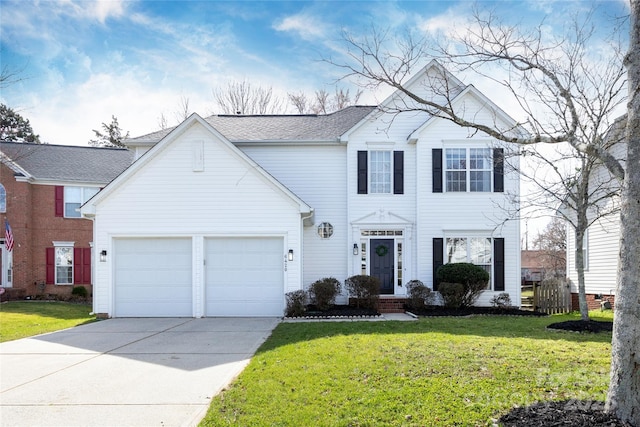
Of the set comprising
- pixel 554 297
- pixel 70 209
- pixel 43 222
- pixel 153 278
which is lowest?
pixel 554 297

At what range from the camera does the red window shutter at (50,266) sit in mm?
21953

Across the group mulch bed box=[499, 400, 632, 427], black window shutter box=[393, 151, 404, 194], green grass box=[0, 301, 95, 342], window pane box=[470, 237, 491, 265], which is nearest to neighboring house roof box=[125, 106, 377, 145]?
black window shutter box=[393, 151, 404, 194]

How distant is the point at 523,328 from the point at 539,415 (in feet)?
21.9

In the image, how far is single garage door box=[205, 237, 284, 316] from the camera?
14.0 m

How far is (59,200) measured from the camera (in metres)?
22.2

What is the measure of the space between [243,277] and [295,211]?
2577mm

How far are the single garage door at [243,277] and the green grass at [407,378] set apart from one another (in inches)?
176

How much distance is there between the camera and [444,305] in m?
15.4

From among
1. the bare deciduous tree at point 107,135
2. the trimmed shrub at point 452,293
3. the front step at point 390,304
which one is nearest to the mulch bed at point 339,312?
the front step at point 390,304

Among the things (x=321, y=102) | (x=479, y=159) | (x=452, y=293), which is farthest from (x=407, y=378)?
(x=321, y=102)

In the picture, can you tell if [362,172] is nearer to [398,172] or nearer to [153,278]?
[398,172]

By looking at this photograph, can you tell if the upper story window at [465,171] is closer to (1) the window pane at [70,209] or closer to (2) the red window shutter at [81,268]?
(2) the red window shutter at [81,268]

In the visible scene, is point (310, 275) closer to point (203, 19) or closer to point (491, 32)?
point (203, 19)

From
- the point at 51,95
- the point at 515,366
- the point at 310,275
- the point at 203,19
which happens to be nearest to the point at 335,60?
the point at 203,19
